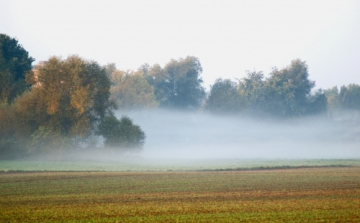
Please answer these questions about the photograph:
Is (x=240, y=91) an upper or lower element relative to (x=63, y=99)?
upper

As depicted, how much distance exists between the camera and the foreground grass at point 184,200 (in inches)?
859

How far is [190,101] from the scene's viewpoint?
135 metres

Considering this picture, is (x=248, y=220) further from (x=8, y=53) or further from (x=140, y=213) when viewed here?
(x=8, y=53)

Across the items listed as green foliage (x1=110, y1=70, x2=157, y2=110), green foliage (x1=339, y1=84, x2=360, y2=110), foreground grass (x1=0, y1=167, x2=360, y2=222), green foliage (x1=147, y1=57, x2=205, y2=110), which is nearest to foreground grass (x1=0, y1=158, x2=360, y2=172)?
foreground grass (x1=0, y1=167, x2=360, y2=222)

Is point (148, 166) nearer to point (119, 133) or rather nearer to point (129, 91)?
point (119, 133)

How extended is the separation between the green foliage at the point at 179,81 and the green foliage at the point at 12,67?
43.7 m

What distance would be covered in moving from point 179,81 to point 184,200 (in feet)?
348

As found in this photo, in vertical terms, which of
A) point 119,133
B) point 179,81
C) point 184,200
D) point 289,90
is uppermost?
point 179,81

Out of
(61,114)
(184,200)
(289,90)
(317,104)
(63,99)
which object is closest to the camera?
(184,200)

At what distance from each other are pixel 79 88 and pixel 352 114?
12149 cm

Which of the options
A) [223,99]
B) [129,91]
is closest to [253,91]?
[223,99]

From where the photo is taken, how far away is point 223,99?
124500 millimetres

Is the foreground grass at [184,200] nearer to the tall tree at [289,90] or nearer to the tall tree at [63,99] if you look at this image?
the tall tree at [63,99]

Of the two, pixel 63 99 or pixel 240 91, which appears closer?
pixel 63 99
